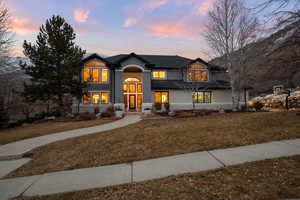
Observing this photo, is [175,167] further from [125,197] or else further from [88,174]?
[88,174]

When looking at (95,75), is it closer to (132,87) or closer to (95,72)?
(95,72)

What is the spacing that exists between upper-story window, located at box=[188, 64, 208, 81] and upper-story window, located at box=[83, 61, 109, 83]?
1149cm

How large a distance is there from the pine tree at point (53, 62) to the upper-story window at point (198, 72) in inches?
562

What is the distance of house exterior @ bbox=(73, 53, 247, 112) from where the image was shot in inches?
703

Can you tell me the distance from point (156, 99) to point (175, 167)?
49.3ft

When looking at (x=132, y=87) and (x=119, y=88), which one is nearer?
(x=119, y=88)

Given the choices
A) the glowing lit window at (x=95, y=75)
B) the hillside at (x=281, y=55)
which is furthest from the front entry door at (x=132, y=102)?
the hillside at (x=281, y=55)

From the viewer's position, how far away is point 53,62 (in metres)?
15.7

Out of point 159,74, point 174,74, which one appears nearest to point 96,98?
point 159,74

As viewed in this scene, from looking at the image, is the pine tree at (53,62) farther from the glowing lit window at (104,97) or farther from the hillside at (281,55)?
the hillside at (281,55)

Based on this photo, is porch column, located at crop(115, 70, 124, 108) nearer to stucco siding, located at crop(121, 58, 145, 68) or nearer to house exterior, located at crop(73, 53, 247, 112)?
house exterior, located at crop(73, 53, 247, 112)

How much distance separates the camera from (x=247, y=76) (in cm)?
1598

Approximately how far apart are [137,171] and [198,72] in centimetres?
1882

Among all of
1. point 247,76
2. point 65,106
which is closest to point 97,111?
point 65,106
